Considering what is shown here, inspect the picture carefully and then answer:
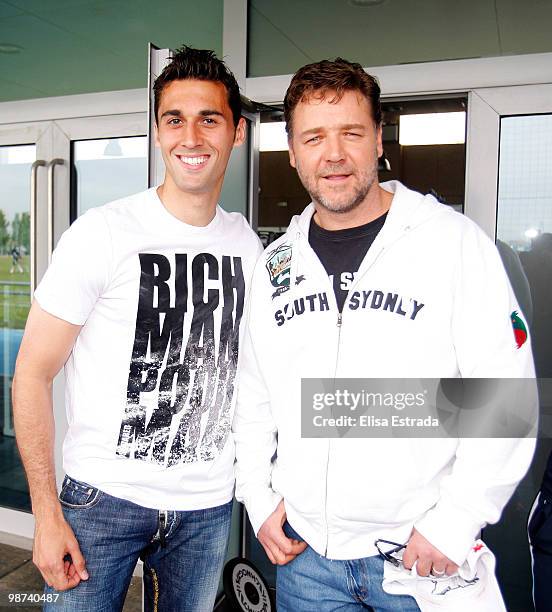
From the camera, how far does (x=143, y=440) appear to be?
1.60 meters

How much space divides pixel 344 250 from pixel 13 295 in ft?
8.26

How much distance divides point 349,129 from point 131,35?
6.27 feet

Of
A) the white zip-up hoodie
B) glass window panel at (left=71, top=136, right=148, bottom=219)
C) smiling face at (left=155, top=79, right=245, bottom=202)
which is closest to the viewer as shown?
the white zip-up hoodie

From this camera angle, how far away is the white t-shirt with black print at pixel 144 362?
5.20 ft

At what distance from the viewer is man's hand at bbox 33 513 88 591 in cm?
152

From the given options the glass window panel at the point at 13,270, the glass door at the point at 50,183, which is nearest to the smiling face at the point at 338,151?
the glass door at the point at 50,183

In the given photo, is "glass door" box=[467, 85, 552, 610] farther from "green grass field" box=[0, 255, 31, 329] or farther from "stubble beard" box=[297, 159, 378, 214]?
"green grass field" box=[0, 255, 31, 329]

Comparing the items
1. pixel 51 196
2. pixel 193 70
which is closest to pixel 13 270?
pixel 51 196

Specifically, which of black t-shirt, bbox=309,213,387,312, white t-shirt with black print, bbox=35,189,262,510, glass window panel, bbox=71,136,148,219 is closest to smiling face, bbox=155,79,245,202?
white t-shirt with black print, bbox=35,189,262,510

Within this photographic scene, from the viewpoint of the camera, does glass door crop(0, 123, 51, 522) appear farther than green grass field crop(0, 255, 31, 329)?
No

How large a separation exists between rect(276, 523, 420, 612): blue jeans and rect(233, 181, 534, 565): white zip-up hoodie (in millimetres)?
37

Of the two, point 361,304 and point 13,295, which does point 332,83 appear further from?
point 13,295

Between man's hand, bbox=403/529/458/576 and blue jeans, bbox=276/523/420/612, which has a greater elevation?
man's hand, bbox=403/529/458/576

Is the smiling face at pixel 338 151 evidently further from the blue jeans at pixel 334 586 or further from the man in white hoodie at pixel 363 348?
the blue jeans at pixel 334 586
